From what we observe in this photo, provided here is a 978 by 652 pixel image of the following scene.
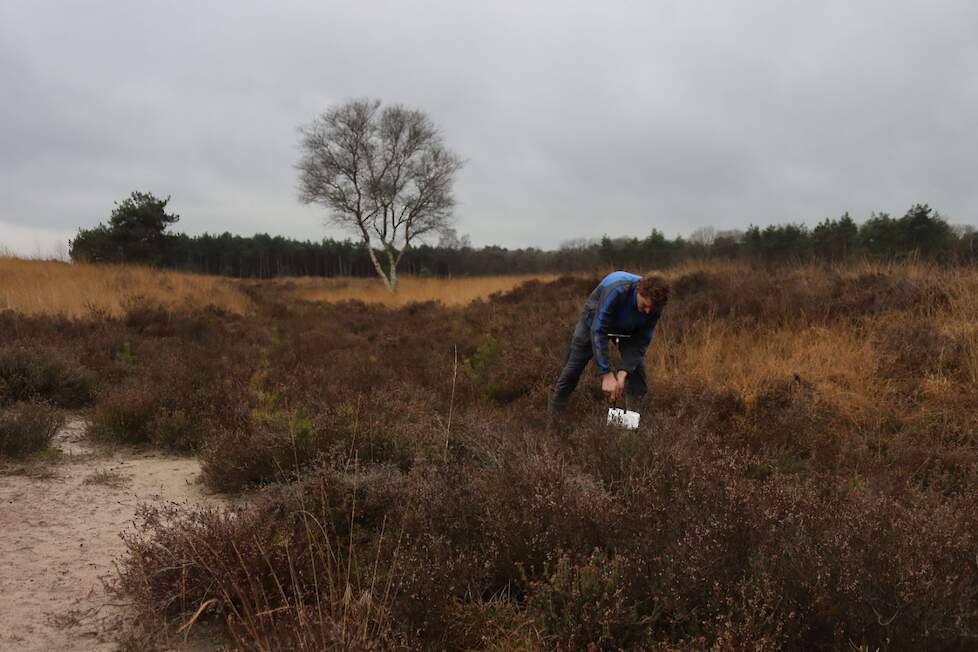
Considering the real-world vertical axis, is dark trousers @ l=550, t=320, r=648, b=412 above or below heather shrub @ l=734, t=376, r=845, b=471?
above

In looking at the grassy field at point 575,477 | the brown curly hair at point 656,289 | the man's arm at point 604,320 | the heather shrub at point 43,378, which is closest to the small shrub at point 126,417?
the grassy field at point 575,477

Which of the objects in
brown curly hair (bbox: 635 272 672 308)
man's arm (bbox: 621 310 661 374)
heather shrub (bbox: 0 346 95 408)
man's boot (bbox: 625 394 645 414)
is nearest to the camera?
brown curly hair (bbox: 635 272 672 308)

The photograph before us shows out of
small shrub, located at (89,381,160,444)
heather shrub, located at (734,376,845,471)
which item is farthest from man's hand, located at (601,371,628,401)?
small shrub, located at (89,381,160,444)

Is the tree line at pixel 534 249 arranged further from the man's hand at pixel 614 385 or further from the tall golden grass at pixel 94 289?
the man's hand at pixel 614 385

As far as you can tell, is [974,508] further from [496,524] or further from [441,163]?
[441,163]

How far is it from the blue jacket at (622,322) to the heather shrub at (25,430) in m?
4.57

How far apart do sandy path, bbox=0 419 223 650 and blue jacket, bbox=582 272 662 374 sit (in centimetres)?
308

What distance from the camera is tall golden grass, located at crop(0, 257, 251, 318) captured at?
1015cm

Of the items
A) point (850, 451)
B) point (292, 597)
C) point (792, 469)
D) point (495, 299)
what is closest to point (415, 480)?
point (292, 597)

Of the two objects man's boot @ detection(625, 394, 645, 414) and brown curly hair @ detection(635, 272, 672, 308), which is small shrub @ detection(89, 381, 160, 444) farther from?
brown curly hair @ detection(635, 272, 672, 308)

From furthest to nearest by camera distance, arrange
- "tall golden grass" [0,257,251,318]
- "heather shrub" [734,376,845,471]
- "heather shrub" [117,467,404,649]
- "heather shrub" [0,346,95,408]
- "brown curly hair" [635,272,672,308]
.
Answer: "tall golden grass" [0,257,251,318]
"heather shrub" [0,346,95,408]
"heather shrub" [734,376,845,471]
"brown curly hair" [635,272,672,308]
"heather shrub" [117,467,404,649]

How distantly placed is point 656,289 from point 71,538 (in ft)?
13.4

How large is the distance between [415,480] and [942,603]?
2460 mm

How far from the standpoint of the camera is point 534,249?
48.4m
